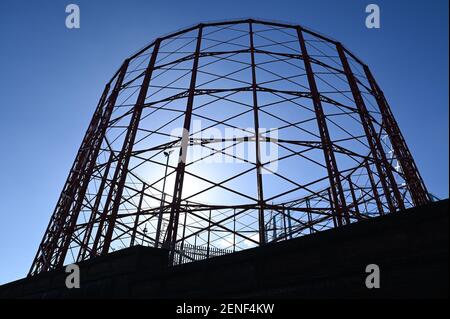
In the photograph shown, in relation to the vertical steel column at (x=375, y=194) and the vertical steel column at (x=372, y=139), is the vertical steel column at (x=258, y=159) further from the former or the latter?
the vertical steel column at (x=375, y=194)

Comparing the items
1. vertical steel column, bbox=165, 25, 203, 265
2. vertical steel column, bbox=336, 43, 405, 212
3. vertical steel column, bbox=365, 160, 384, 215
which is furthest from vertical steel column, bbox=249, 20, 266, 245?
vertical steel column, bbox=365, 160, 384, 215

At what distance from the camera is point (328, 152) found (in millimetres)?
9266

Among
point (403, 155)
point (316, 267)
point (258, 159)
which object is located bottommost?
point (316, 267)

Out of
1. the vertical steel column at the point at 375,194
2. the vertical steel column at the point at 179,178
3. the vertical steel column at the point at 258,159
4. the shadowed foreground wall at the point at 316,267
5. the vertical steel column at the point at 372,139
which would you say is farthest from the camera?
the vertical steel column at the point at 375,194

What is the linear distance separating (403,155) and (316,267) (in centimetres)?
887

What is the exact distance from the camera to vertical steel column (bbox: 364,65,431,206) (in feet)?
35.7

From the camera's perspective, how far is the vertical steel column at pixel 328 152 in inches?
326

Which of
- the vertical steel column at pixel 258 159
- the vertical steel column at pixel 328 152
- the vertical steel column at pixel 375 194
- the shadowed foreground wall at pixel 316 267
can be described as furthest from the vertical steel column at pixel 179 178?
the vertical steel column at pixel 375 194

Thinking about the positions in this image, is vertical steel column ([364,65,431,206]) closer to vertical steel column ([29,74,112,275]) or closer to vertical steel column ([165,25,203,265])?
vertical steel column ([165,25,203,265])

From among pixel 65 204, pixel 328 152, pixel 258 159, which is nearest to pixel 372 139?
pixel 328 152

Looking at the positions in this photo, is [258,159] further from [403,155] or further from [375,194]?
[375,194]

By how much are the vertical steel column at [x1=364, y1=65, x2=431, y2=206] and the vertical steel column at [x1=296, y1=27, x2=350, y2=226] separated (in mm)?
2861

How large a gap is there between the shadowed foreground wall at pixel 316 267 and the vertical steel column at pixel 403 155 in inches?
279

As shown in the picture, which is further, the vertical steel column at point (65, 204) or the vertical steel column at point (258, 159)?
the vertical steel column at point (65, 204)
